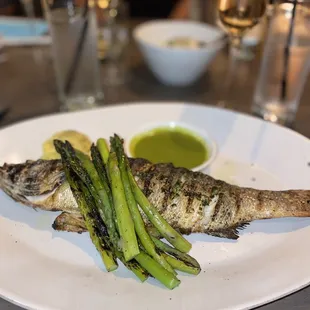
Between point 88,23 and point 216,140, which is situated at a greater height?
point 88,23

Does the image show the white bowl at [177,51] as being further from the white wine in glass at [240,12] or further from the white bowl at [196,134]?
the white bowl at [196,134]

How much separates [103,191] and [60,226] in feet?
0.70

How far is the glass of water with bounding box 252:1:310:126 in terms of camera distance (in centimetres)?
229

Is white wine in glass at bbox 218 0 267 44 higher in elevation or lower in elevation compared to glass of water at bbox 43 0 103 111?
higher

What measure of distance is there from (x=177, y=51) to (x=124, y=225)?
131 centimetres

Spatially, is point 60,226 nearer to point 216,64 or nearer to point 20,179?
point 20,179

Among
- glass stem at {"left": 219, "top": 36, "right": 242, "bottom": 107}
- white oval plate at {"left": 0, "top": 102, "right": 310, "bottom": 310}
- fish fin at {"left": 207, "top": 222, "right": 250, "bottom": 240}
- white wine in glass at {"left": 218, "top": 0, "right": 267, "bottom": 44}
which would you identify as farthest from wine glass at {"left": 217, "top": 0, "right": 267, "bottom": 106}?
fish fin at {"left": 207, "top": 222, "right": 250, "bottom": 240}

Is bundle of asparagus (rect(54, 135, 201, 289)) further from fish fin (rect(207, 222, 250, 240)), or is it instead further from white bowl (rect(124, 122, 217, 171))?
white bowl (rect(124, 122, 217, 171))

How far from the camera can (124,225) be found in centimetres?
151

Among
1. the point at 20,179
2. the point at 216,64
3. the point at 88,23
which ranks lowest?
the point at 216,64

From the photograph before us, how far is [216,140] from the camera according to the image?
7.13 ft

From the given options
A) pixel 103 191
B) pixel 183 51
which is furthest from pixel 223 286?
pixel 183 51

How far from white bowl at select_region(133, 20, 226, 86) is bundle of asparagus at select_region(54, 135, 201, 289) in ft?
3.37

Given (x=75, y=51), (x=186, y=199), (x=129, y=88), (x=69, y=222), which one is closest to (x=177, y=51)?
(x=129, y=88)
